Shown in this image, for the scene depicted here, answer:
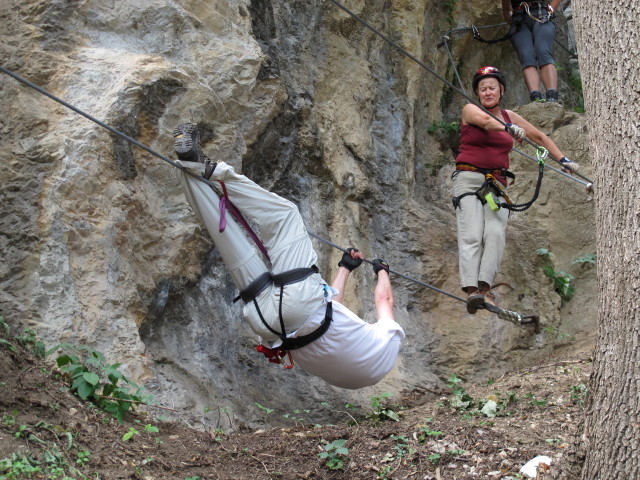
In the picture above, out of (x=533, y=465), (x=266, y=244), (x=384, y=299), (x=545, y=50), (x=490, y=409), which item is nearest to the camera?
(x=533, y=465)

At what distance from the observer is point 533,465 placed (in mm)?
4695

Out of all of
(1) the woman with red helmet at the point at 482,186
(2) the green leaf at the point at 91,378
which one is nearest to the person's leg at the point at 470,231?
(1) the woman with red helmet at the point at 482,186

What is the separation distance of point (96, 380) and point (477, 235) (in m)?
Answer: 3.70

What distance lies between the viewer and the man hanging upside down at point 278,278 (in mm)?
4895

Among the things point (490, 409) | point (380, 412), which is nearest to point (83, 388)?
point (380, 412)

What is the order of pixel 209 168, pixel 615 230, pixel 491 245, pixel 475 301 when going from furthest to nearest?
1. pixel 491 245
2. pixel 475 301
3. pixel 209 168
4. pixel 615 230

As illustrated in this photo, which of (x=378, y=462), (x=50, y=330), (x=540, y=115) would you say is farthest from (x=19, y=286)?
(x=540, y=115)

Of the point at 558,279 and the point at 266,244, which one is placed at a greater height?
the point at 558,279


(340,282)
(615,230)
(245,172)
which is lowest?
(340,282)

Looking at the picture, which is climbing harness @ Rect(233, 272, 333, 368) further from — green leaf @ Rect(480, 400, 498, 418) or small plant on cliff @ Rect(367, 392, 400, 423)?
green leaf @ Rect(480, 400, 498, 418)

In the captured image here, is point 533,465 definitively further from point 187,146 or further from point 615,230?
point 187,146

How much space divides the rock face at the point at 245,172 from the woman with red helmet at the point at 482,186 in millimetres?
973

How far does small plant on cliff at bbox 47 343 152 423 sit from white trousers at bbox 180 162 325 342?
3.09ft

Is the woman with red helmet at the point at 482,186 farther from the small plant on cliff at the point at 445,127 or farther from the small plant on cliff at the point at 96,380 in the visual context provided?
the small plant on cliff at the point at 96,380
